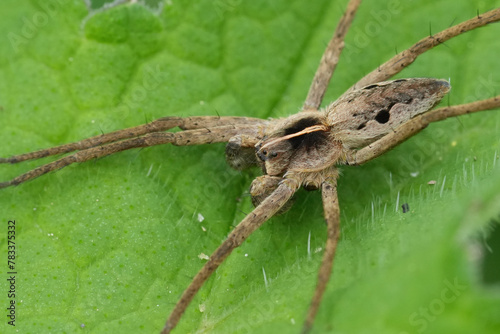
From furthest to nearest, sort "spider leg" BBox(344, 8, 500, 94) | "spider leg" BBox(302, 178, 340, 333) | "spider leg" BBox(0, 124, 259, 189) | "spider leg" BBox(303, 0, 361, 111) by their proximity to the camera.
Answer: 1. "spider leg" BBox(303, 0, 361, 111)
2. "spider leg" BBox(344, 8, 500, 94)
3. "spider leg" BBox(0, 124, 259, 189)
4. "spider leg" BBox(302, 178, 340, 333)

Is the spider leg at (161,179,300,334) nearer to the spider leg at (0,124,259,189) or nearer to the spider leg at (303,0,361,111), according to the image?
the spider leg at (0,124,259,189)

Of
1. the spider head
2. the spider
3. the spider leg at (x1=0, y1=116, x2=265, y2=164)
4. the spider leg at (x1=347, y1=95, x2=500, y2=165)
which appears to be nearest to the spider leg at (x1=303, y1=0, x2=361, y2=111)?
the spider

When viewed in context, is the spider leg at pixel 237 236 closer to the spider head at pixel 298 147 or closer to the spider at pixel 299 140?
the spider at pixel 299 140

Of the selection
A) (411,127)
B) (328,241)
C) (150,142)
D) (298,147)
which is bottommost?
(328,241)

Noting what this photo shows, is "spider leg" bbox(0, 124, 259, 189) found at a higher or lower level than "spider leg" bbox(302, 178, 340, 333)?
higher

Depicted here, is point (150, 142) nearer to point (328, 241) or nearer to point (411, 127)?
point (328, 241)

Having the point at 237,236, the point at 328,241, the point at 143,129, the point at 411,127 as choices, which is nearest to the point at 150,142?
the point at 143,129
